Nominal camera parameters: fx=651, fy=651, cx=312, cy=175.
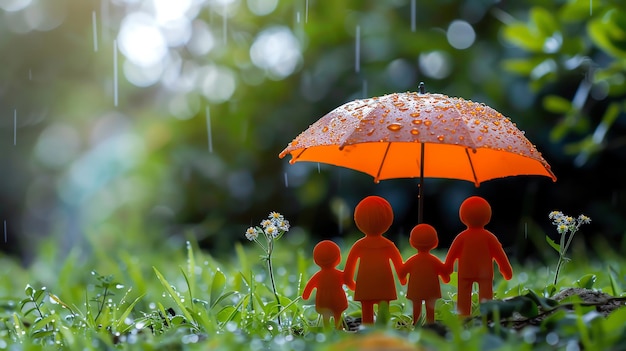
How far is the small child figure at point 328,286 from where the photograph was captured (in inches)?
101

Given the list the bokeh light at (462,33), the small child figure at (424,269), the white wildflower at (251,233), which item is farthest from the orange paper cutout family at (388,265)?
the bokeh light at (462,33)

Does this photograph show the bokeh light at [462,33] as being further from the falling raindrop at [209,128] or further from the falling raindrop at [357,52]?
the falling raindrop at [209,128]

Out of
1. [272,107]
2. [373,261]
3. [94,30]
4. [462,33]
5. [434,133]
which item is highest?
[94,30]

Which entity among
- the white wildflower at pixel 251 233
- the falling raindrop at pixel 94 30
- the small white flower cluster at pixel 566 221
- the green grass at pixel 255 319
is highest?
the falling raindrop at pixel 94 30

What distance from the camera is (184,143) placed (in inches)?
242

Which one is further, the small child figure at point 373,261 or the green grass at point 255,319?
the small child figure at point 373,261

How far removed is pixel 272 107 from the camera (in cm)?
579

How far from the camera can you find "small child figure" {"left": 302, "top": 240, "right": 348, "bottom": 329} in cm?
257

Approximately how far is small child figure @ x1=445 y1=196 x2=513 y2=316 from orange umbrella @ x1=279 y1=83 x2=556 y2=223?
11.4 inches

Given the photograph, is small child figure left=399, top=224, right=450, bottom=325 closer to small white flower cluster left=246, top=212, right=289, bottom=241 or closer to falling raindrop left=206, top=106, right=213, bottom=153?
small white flower cluster left=246, top=212, right=289, bottom=241

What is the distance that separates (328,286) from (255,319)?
37cm

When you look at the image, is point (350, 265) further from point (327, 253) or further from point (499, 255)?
point (499, 255)

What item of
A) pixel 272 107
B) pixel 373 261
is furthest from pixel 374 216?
pixel 272 107

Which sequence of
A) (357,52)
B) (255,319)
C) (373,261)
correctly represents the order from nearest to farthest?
(373,261)
(255,319)
(357,52)
